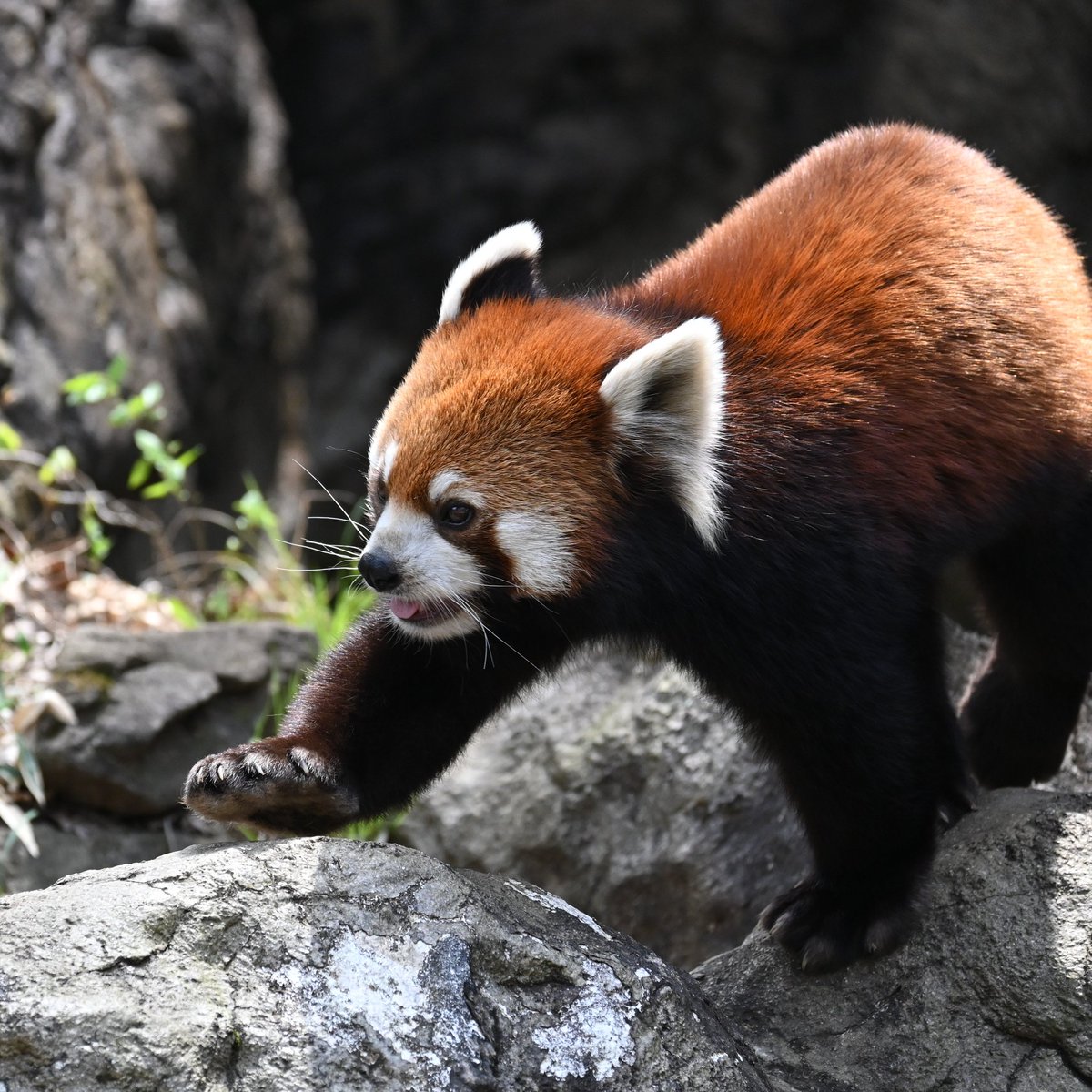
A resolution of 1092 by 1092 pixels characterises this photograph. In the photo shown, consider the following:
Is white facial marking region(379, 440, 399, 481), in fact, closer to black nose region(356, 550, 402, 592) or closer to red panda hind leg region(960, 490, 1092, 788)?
black nose region(356, 550, 402, 592)

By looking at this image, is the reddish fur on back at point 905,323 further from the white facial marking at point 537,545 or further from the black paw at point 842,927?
the black paw at point 842,927

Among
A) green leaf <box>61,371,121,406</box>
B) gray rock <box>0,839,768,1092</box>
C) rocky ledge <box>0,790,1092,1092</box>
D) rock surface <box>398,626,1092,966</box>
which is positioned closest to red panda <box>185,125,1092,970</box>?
rocky ledge <box>0,790,1092,1092</box>

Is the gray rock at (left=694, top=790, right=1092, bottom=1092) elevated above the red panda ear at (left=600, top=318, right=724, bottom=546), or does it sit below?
below

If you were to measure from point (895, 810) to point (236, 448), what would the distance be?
5.44 metres

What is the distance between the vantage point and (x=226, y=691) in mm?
4742

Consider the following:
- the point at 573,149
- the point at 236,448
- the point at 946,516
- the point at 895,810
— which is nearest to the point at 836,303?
the point at 946,516

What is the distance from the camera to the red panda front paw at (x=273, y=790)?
2.95 meters

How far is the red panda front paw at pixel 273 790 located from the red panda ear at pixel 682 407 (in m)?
1.02

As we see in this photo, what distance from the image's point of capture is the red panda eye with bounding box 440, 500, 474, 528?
3.13 metres

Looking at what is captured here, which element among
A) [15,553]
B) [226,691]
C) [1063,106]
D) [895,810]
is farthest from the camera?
[1063,106]

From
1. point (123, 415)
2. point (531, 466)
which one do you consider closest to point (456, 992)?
point (531, 466)

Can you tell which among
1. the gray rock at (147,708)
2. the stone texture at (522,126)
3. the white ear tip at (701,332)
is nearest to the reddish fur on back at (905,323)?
the white ear tip at (701,332)

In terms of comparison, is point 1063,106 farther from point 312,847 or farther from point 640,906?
point 312,847

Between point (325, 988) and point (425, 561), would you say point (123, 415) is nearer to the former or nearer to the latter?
point (425, 561)
